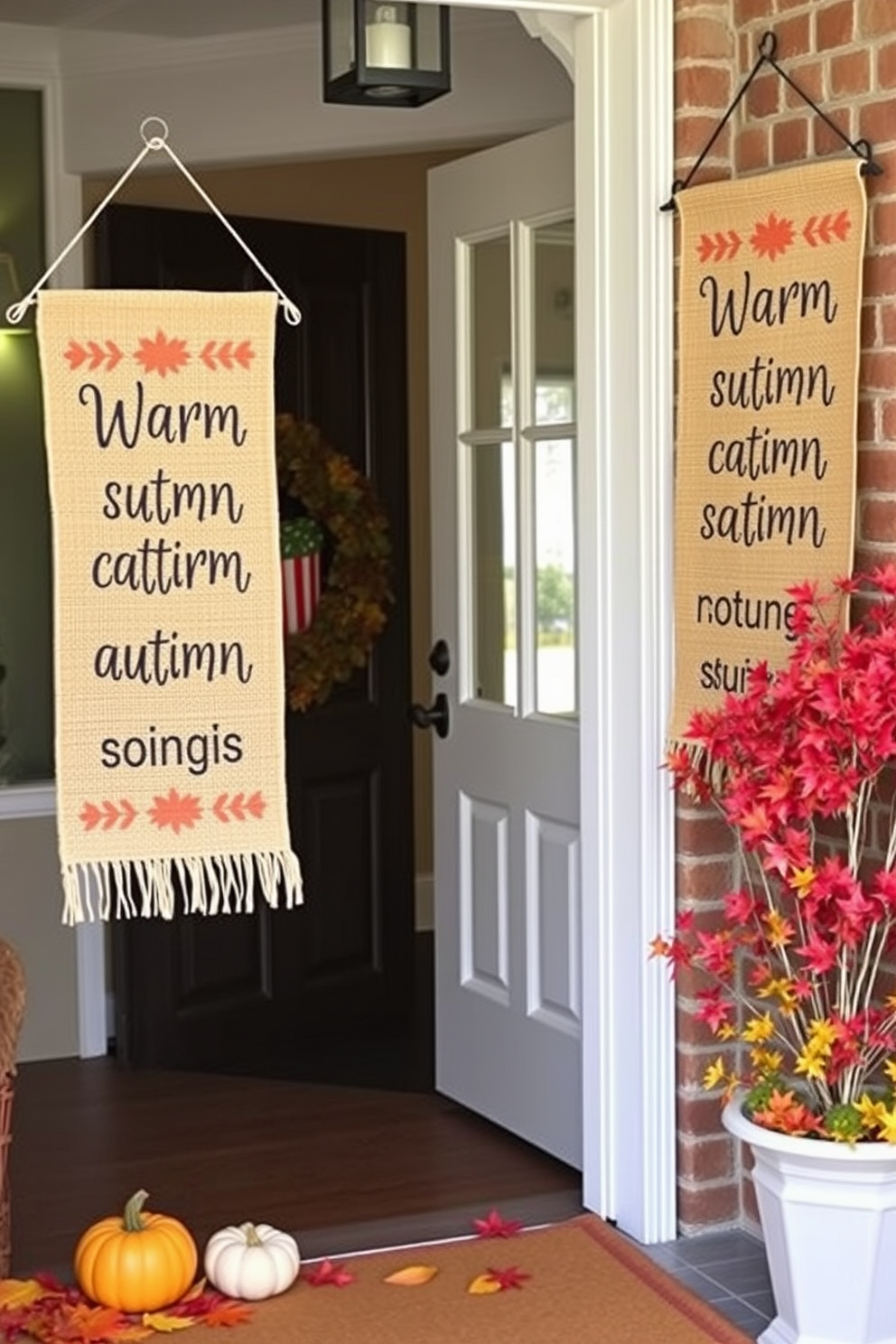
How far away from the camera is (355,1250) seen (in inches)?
145

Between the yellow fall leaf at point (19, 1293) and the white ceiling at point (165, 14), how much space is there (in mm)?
A: 2833

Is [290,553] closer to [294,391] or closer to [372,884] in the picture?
[294,391]

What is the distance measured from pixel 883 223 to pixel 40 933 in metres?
2.92

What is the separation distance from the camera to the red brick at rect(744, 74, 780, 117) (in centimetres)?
347

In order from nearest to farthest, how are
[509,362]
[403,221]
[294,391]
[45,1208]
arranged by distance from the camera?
[45,1208] < [509,362] < [294,391] < [403,221]

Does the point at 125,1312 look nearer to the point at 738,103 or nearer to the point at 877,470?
the point at 877,470

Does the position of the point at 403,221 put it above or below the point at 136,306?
above

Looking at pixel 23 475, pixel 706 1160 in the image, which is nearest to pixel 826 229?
pixel 706 1160

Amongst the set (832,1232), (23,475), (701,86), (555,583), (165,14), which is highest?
(165,14)

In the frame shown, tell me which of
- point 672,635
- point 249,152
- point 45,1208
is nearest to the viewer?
point 672,635

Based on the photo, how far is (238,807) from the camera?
127 inches

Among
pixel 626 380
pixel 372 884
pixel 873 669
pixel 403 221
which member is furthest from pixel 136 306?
pixel 403 221

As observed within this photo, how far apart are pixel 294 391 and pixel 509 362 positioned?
48.9 inches

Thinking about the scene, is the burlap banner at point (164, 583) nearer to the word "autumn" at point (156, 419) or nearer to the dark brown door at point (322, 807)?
the word "autumn" at point (156, 419)
